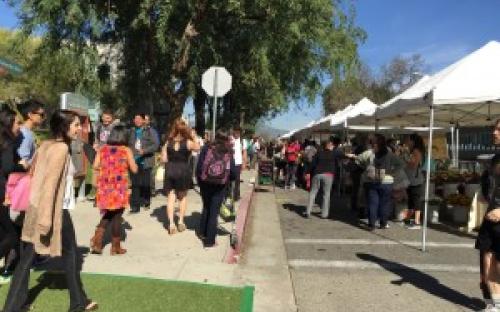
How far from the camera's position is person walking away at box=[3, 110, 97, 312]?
16.9 ft

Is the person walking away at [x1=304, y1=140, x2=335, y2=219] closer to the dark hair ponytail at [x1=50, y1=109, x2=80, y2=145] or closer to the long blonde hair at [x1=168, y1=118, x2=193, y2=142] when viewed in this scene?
the long blonde hair at [x1=168, y1=118, x2=193, y2=142]

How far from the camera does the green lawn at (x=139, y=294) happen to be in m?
6.04

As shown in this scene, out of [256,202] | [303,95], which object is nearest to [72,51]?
[256,202]

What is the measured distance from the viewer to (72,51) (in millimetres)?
15609

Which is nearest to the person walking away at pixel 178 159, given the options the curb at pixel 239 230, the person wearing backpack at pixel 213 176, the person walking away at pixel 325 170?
the person wearing backpack at pixel 213 176

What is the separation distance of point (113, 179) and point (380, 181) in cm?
559

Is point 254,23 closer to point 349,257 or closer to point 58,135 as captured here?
point 349,257

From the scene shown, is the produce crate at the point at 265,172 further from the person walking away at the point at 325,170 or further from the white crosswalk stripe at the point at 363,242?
the white crosswalk stripe at the point at 363,242

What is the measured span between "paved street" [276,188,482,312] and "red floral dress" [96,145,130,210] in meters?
2.34

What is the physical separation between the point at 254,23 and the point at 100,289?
36.7ft

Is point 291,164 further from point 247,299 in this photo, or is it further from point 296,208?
point 247,299

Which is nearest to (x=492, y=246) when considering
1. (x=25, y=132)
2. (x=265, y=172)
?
(x=25, y=132)

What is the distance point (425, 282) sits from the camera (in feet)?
24.9

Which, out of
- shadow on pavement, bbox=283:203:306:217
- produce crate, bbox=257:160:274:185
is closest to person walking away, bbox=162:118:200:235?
shadow on pavement, bbox=283:203:306:217
